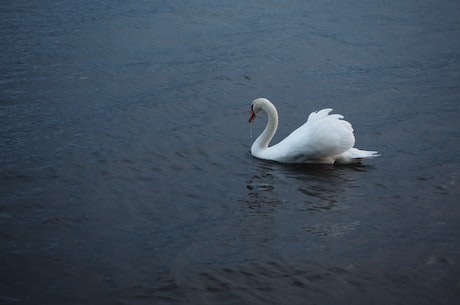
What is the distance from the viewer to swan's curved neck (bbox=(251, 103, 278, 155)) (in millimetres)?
11609

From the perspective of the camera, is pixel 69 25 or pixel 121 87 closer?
pixel 121 87

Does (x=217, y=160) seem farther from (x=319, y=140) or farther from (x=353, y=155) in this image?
(x=353, y=155)

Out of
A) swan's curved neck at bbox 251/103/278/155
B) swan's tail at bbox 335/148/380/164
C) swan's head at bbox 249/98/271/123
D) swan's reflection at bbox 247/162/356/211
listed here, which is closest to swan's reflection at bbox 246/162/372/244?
swan's reflection at bbox 247/162/356/211

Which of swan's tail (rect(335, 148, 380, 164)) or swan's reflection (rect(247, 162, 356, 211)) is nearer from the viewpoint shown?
swan's reflection (rect(247, 162, 356, 211))

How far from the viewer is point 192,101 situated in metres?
13.9

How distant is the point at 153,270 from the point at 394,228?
9.80 feet

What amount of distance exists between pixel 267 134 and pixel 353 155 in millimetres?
1408

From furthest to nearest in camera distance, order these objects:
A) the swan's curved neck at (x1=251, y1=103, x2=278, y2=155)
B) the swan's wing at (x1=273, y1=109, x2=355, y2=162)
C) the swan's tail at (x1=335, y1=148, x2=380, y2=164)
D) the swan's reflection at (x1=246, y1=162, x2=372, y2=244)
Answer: the swan's curved neck at (x1=251, y1=103, x2=278, y2=155), the swan's tail at (x1=335, y1=148, x2=380, y2=164), the swan's wing at (x1=273, y1=109, x2=355, y2=162), the swan's reflection at (x1=246, y1=162, x2=372, y2=244)

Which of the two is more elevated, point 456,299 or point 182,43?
point 182,43

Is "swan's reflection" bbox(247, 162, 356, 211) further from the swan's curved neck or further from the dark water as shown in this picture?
the swan's curved neck

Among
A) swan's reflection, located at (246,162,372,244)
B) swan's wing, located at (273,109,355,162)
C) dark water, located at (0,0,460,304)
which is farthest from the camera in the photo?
swan's wing, located at (273,109,355,162)

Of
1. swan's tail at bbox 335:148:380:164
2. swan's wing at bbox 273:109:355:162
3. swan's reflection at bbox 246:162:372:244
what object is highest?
swan's wing at bbox 273:109:355:162

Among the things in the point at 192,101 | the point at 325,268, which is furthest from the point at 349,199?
the point at 192,101

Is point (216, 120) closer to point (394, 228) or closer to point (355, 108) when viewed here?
point (355, 108)
